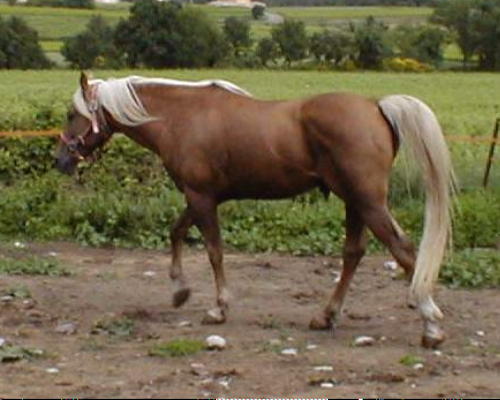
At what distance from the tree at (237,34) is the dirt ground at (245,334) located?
31326 millimetres

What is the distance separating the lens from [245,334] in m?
7.98

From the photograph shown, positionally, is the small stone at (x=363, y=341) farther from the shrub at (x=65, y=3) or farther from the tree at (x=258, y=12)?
the shrub at (x=65, y=3)

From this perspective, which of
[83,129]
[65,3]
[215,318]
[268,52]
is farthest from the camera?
[65,3]

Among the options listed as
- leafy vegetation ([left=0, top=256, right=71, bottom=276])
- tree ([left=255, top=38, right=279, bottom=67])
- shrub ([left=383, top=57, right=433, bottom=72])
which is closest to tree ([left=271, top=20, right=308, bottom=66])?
tree ([left=255, top=38, right=279, bottom=67])

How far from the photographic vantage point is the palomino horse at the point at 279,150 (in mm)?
7613

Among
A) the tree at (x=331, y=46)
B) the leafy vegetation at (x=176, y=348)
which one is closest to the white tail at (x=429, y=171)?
the leafy vegetation at (x=176, y=348)

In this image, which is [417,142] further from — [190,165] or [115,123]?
[115,123]

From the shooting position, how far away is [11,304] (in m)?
8.77

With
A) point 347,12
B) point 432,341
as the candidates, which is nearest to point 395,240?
point 432,341

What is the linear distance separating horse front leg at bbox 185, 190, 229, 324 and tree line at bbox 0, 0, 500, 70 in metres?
30.2

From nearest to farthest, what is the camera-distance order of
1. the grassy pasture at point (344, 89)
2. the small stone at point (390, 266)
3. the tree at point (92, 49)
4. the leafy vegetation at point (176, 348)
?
the leafy vegetation at point (176, 348)
the small stone at point (390, 266)
the grassy pasture at point (344, 89)
the tree at point (92, 49)

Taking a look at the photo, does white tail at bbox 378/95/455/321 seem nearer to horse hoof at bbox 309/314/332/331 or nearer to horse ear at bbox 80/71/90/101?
horse hoof at bbox 309/314/332/331

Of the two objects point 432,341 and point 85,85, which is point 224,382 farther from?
point 85,85

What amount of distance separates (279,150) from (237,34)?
34719mm
